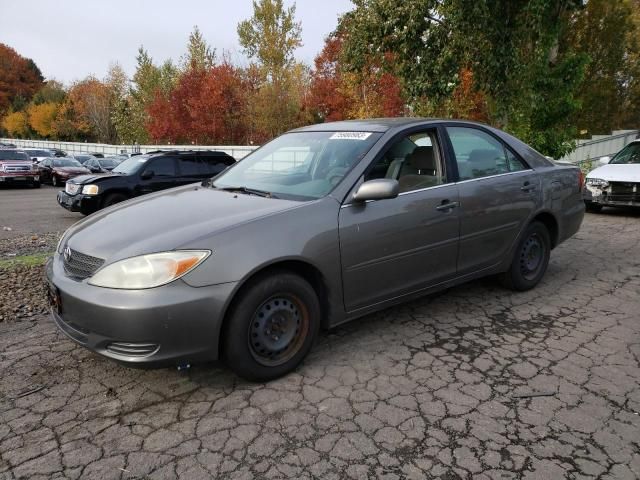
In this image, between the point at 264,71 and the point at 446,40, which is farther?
the point at 264,71

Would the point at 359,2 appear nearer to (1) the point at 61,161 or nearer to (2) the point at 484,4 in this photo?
(2) the point at 484,4

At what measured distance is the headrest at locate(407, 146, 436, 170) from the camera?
388 cm

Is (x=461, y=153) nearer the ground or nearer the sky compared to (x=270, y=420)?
nearer the sky

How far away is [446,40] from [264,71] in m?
20.9

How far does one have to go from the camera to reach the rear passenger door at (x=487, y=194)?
3988 mm

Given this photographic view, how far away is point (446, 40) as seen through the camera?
1216 cm

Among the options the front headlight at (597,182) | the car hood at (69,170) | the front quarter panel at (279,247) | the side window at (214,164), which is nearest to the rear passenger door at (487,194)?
the front quarter panel at (279,247)

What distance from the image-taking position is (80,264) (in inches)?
114

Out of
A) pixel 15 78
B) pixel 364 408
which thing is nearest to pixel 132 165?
pixel 364 408

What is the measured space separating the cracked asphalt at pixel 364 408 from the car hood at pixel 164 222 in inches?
35.8

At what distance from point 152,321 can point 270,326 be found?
73 cm

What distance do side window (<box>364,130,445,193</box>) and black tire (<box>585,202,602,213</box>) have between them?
7273mm

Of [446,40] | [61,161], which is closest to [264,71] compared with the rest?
[61,161]

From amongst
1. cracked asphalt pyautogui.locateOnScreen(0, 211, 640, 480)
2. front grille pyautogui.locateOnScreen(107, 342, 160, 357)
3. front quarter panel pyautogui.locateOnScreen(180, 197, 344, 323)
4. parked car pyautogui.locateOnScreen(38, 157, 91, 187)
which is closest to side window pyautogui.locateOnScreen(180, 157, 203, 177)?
cracked asphalt pyautogui.locateOnScreen(0, 211, 640, 480)
